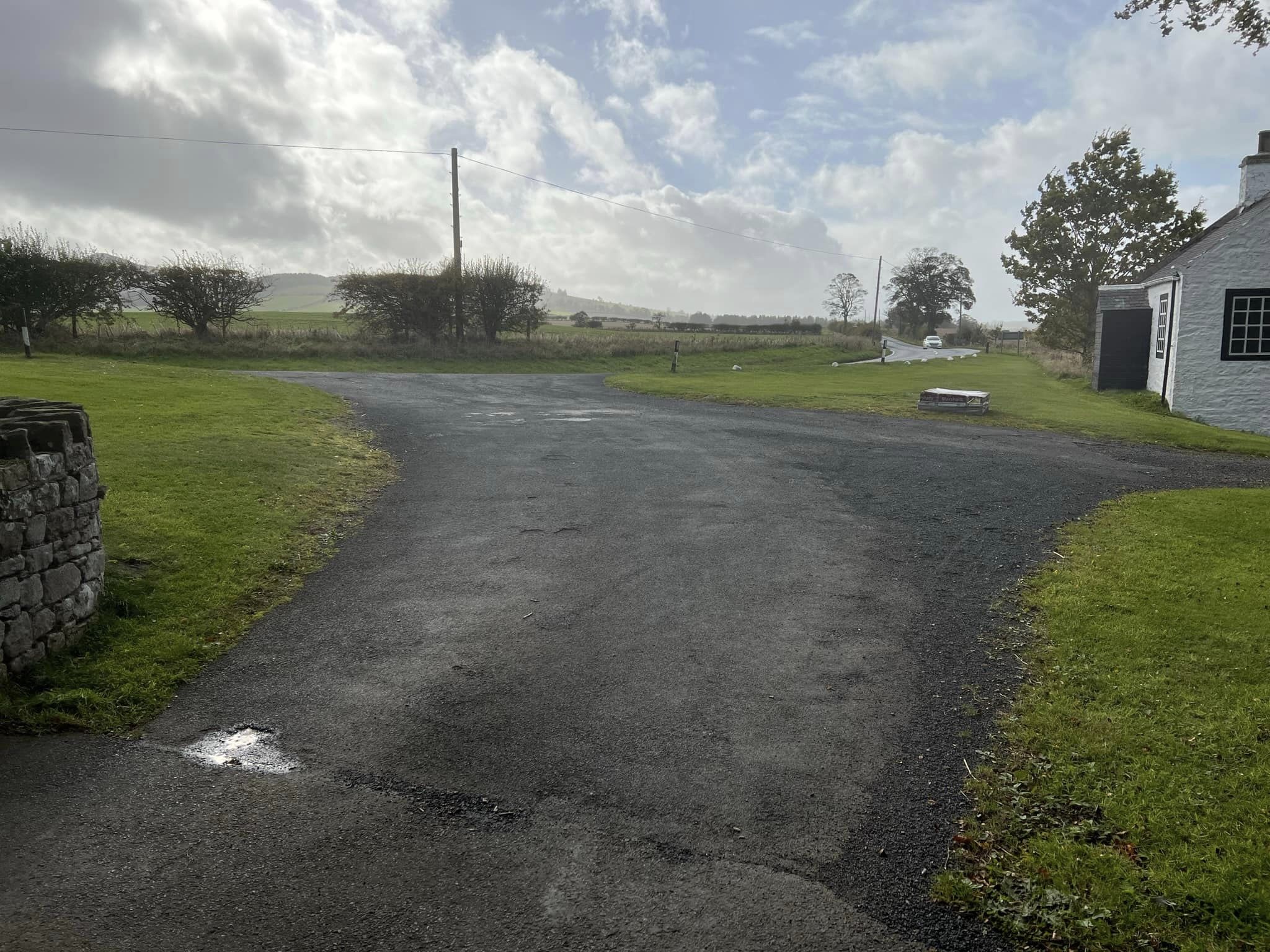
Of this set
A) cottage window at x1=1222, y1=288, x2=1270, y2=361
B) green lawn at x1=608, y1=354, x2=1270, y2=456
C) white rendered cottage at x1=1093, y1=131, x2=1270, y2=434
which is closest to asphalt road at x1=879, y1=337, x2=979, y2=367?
green lawn at x1=608, y1=354, x2=1270, y2=456

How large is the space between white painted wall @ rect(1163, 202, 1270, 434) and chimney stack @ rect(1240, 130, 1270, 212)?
4.17 metres

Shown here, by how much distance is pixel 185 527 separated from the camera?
8.10 m

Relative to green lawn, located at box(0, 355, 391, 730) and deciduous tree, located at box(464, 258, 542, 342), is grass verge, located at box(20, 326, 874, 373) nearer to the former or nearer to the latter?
deciduous tree, located at box(464, 258, 542, 342)

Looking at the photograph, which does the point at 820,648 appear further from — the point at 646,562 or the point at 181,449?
the point at 181,449

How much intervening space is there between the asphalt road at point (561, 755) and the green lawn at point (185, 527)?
36 centimetres

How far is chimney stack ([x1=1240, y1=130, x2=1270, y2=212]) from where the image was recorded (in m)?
23.5

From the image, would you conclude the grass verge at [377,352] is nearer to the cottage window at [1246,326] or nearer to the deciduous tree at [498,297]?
the deciduous tree at [498,297]

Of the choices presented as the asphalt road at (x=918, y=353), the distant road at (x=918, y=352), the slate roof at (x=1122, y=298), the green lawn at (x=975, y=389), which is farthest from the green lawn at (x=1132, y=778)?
the distant road at (x=918, y=352)

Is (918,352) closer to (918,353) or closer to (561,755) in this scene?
(918,353)

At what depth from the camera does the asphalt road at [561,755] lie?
3.45m

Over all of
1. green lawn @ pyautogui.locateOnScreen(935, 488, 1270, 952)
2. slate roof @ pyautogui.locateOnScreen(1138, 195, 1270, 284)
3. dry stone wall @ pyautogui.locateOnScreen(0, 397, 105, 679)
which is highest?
slate roof @ pyautogui.locateOnScreen(1138, 195, 1270, 284)

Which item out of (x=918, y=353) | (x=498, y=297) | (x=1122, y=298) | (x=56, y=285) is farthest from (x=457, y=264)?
(x=918, y=353)

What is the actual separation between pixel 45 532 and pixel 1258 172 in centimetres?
3064

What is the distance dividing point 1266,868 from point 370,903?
4.10 metres
